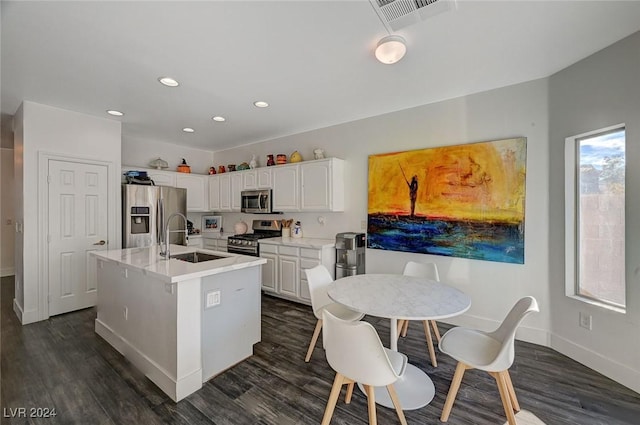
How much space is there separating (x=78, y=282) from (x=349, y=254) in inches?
146

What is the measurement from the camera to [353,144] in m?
3.95

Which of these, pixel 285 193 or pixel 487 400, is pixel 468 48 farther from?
pixel 285 193

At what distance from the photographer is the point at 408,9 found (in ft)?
5.57

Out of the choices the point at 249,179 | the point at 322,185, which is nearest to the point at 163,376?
the point at 322,185

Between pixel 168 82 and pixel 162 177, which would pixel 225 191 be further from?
pixel 168 82

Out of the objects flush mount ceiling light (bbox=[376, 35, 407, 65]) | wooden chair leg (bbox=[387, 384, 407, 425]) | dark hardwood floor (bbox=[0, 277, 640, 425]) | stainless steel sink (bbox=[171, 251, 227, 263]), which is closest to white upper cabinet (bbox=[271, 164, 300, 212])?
stainless steel sink (bbox=[171, 251, 227, 263])

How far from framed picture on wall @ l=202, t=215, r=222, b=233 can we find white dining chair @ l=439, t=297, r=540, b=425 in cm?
512

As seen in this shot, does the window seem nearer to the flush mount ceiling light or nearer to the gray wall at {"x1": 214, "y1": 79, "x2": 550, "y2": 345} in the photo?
the gray wall at {"x1": 214, "y1": 79, "x2": 550, "y2": 345}

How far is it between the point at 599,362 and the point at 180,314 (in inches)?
134

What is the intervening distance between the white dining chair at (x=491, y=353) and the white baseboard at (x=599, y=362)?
1002 mm

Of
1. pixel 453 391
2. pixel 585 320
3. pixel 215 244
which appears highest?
pixel 215 244

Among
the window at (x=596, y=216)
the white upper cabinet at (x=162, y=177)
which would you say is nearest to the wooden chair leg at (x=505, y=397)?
the window at (x=596, y=216)

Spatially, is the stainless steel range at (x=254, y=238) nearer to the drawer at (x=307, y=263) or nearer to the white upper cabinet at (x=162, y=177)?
the drawer at (x=307, y=263)

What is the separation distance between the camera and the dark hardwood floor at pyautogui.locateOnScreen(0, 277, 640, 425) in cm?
174
